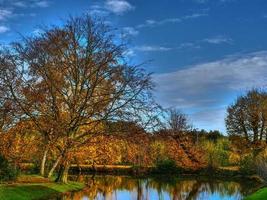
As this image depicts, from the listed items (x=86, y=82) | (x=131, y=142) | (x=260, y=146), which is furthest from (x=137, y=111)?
(x=260, y=146)

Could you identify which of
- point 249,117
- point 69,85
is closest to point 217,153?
point 249,117

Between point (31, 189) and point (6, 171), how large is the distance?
364cm

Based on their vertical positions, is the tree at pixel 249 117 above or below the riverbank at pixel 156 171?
above

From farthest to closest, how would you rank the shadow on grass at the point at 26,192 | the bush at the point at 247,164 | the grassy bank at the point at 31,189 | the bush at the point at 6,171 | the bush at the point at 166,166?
the bush at the point at 166,166
the bush at the point at 247,164
the bush at the point at 6,171
the grassy bank at the point at 31,189
the shadow on grass at the point at 26,192

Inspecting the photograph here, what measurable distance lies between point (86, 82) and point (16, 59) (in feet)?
22.2

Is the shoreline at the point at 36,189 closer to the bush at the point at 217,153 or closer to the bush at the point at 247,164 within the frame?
the bush at the point at 247,164

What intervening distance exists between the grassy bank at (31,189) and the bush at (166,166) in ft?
121

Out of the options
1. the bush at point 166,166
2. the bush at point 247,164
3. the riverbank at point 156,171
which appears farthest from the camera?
the bush at point 166,166

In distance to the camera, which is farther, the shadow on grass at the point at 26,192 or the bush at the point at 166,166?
the bush at the point at 166,166

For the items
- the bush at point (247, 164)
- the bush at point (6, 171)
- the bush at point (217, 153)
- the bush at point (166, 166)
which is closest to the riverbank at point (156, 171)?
the bush at point (166, 166)

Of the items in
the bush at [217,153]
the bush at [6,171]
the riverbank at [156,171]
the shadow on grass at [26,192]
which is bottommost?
the shadow on grass at [26,192]

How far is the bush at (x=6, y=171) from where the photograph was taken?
42941mm

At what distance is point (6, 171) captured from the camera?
4378cm

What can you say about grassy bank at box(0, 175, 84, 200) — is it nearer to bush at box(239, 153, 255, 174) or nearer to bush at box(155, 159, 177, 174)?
bush at box(239, 153, 255, 174)
